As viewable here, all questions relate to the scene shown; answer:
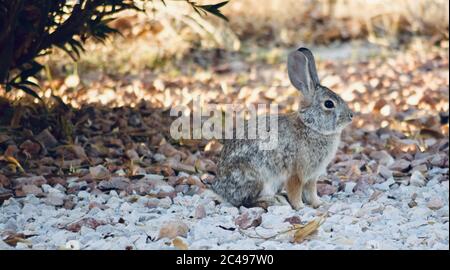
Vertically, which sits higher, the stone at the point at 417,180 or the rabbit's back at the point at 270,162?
the rabbit's back at the point at 270,162

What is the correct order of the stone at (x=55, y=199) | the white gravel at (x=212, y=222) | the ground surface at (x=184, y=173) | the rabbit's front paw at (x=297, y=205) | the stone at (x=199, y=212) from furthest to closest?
the rabbit's front paw at (x=297, y=205)
the stone at (x=55, y=199)
the stone at (x=199, y=212)
the ground surface at (x=184, y=173)
the white gravel at (x=212, y=222)

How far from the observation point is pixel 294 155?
17.5 feet

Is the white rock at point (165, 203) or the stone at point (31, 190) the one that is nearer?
the white rock at point (165, 203)

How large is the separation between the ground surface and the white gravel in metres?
0.01

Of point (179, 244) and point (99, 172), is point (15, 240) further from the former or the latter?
point (99, 172)

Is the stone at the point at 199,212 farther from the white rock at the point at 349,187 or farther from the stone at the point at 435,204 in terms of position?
the stone at the point at 435,204

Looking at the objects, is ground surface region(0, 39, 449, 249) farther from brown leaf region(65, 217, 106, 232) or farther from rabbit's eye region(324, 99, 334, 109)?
rabbit's eye region(324, 99, 334, 109)

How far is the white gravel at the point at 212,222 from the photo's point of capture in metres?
4.38

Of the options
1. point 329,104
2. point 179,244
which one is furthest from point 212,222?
A: point 329,104

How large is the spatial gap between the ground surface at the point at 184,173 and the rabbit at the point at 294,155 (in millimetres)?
152

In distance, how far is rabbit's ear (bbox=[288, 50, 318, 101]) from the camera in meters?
5.48

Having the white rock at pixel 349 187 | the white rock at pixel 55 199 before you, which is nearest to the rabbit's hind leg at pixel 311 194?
the white rock at pixel 349 187
